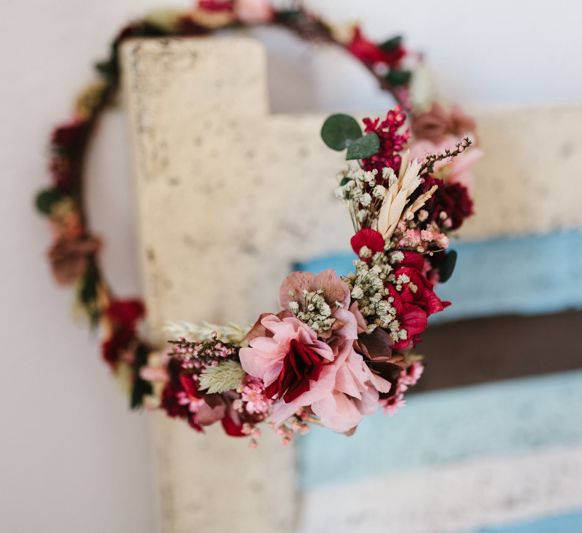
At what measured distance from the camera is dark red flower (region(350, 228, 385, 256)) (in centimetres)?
65

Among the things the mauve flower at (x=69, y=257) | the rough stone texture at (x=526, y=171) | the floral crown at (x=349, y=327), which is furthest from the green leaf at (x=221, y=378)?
the rough stone texture at (x=526, y=171)

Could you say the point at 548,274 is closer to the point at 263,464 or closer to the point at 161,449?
the point at 263,464

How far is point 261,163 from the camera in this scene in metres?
0.92

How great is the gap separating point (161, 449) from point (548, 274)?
2.60 ft

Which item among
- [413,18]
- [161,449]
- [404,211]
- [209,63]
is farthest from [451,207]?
[161,449]

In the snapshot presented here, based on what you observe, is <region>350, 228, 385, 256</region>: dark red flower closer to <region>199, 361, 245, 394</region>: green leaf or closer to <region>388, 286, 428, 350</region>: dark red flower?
<region>388, 286, 428, 350</region>: dark red flower

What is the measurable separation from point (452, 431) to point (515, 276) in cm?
33

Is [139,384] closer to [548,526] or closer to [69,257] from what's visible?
[69,257]

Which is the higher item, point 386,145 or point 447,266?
point 386,145

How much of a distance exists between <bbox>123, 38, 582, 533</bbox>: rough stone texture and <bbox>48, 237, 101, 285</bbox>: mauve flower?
13 centimetres

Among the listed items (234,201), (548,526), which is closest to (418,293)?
(234,201)

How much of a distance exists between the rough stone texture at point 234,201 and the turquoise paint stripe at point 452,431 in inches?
3.6

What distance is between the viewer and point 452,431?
1158 millimetres

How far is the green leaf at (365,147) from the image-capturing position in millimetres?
673
